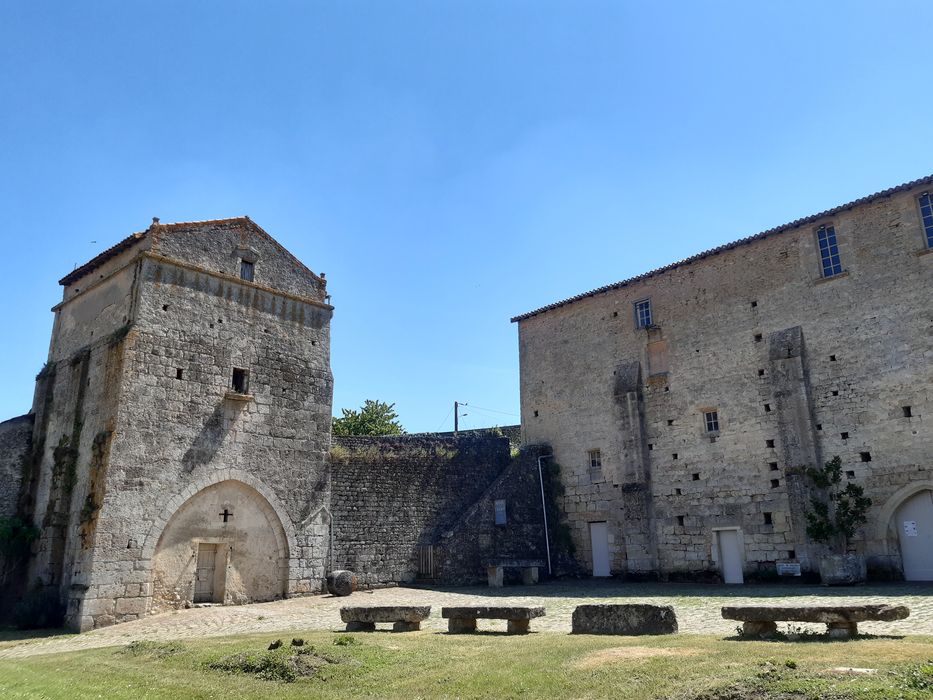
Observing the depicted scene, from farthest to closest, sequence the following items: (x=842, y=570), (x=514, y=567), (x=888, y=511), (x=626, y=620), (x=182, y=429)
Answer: (x=514, y=567) < (x=888, y=511) < (x=842, y=570) < (x=182, y=429) < (x=626, y=620)

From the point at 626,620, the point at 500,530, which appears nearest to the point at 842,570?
the point at 500,530

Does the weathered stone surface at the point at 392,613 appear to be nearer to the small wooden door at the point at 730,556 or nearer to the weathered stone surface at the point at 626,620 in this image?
the weathered stone surface at the point at 626,620

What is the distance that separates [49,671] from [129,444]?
6892 mm

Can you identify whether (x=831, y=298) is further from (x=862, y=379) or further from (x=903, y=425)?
(x=903, y=425)

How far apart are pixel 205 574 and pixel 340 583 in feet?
10.8

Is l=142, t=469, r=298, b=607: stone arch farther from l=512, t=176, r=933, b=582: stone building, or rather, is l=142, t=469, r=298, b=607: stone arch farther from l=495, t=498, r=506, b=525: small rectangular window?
l=512, t=176, r=933, b=582: stone building

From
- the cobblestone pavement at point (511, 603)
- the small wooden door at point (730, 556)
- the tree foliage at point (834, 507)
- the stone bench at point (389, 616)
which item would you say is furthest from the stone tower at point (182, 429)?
the tree foliage at point (834, 507)

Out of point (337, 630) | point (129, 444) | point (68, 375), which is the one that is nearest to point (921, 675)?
point (337, 630)

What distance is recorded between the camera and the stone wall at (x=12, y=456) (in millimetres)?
16469

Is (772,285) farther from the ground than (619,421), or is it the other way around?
(772,285)

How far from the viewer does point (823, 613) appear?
770 cm

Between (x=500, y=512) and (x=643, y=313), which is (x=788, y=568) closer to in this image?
(x=500, y=512)

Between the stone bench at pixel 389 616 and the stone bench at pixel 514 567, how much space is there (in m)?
8.99

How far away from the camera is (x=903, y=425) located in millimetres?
16891
